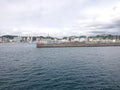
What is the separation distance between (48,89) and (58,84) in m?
2.40

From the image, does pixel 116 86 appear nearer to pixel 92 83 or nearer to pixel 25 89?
pixel 92 83

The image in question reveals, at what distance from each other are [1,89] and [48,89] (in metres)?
5.94

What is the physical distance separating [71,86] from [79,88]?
1.28 meters

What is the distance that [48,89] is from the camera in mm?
18109

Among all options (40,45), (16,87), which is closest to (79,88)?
(16,87)

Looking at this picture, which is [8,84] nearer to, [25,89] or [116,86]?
[25,89]

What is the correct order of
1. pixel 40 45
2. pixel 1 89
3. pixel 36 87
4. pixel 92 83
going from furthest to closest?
1. pixel 40 45
2. pixel 92 83
3. pixel 36 87
4. pixel 1 89

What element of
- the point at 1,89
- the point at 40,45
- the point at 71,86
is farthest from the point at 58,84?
the point at 40,45

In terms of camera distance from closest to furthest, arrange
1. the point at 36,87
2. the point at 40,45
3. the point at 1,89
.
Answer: the point at 1,89 → the point at 36,87 → the point at 40,45

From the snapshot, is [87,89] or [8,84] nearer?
[87,89]

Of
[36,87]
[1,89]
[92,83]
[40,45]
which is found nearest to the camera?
[1,89]

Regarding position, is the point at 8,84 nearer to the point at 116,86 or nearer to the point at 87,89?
the point at 87,89

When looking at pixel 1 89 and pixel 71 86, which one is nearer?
pixel 1 89

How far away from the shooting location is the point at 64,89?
18.1m
